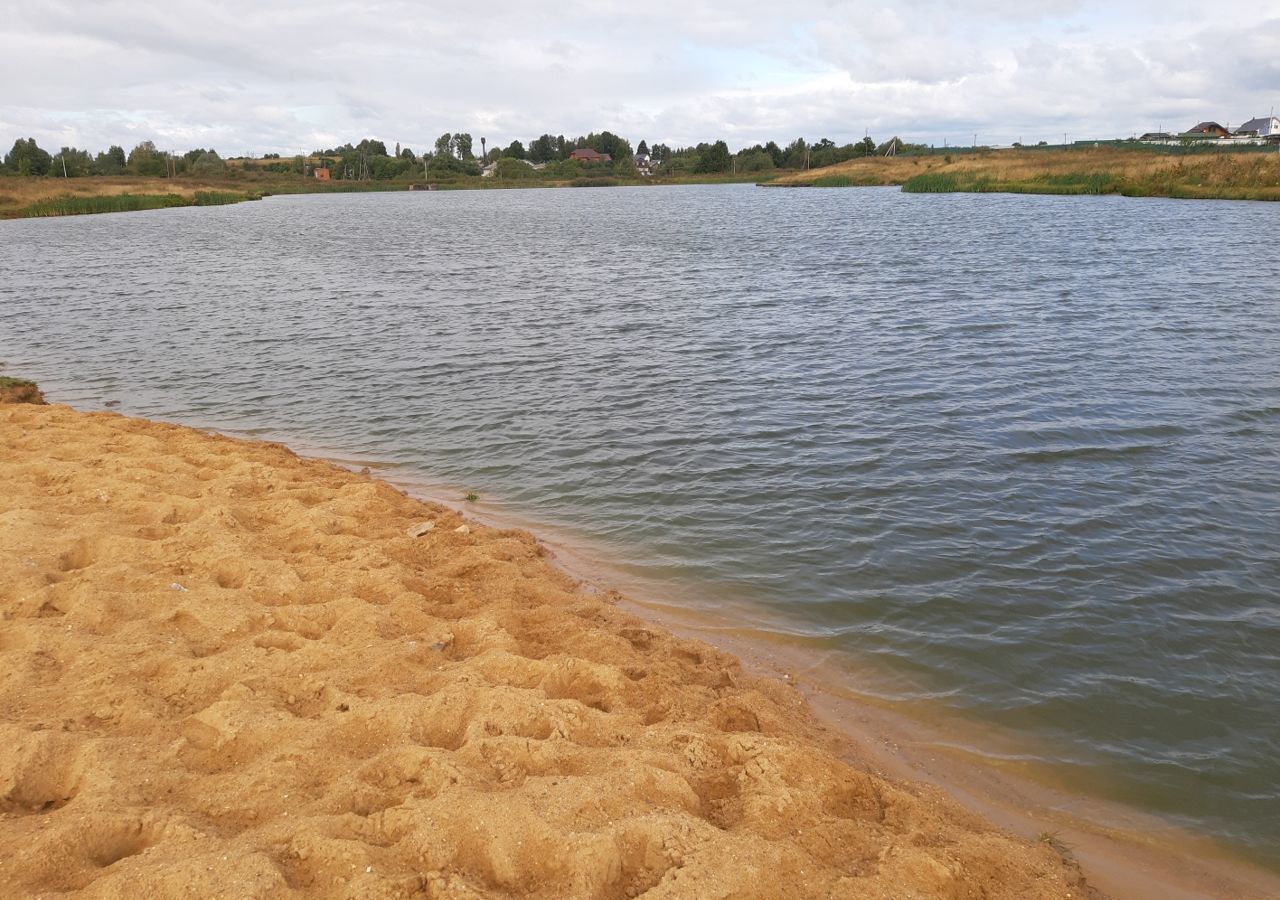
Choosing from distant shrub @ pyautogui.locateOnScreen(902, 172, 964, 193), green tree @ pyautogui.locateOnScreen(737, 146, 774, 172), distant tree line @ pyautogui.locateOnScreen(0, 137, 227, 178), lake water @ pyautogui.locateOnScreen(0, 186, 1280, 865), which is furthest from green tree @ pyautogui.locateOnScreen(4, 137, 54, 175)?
green tree @ pyautogui.locateOnScreen(737, 146, 774, 172)

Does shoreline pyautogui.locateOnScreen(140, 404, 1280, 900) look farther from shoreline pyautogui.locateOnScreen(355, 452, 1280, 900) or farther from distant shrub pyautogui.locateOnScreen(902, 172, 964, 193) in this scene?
distant shrub pyautogui.locateOnScreen(902, 172, 964, 193)

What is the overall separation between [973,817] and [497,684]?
351cm

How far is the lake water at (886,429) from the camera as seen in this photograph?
300 inches

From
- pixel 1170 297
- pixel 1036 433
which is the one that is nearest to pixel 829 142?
pixel 1170 297

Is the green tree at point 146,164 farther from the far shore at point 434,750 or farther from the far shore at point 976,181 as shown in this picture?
the far shore at point 434,750

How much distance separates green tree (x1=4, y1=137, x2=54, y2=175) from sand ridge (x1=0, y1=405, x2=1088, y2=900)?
130 m

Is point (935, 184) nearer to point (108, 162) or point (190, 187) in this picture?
point (190, 187)

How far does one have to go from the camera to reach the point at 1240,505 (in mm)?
10625

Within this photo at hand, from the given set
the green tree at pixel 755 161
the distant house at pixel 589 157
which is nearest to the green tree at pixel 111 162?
the distant house at pixel 589 157

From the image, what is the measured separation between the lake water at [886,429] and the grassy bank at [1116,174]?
2978 centimetres

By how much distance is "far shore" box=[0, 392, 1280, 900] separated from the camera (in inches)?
171

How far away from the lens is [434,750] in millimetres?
5246

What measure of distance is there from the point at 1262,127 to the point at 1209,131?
38.6 feet

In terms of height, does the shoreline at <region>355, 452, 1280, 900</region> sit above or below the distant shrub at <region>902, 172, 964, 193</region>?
below
